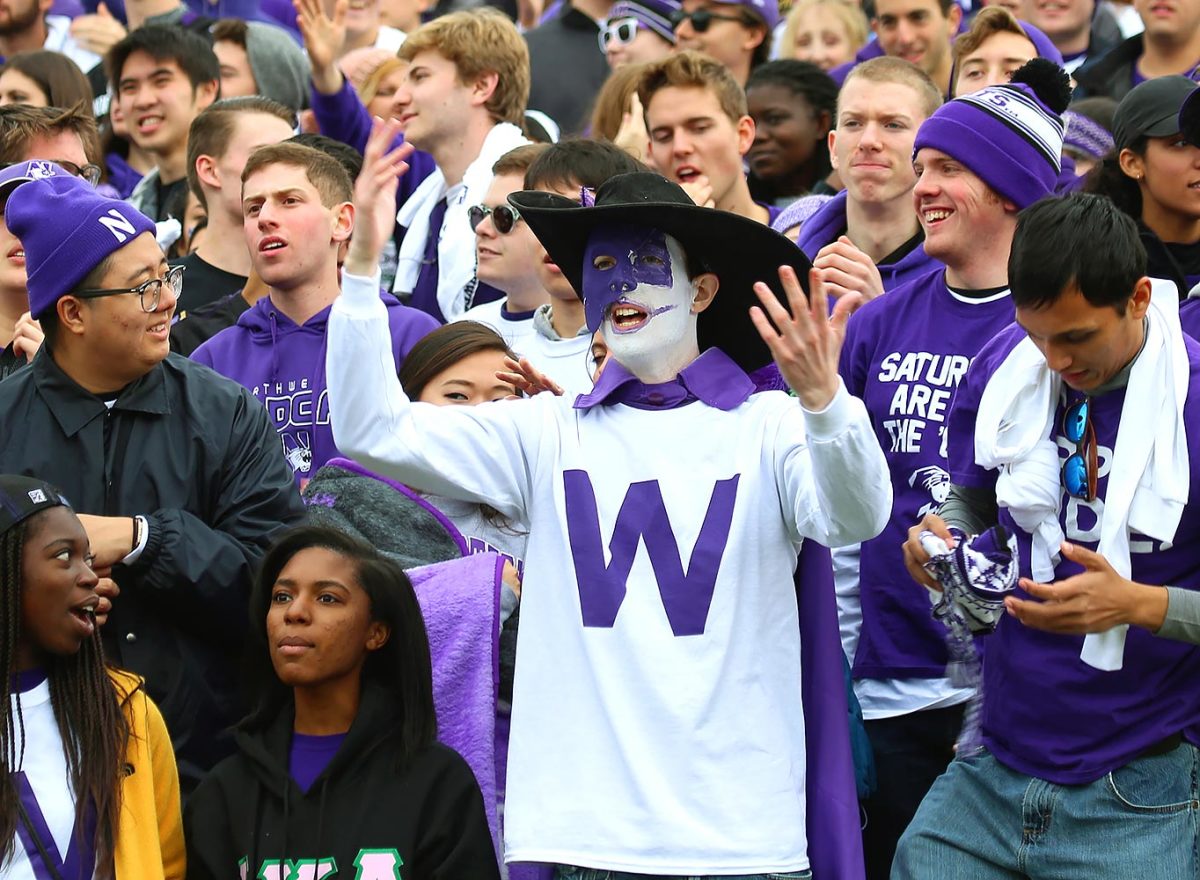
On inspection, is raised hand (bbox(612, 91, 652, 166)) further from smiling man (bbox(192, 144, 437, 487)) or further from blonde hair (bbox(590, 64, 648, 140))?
smiling man (bbox(192, 144, 437, 487))

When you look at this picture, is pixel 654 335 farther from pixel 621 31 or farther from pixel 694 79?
pixel 621 31

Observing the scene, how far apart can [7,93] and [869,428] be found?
6.11 metres

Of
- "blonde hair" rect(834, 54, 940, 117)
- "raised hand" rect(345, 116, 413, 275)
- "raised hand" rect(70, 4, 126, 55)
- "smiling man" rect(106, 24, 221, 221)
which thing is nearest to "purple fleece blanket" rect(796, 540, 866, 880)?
"raised hand" rect(345, 116, 413, 275)

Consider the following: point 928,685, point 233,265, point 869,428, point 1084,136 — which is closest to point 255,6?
point 233,265

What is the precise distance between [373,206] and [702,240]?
2.55 feet

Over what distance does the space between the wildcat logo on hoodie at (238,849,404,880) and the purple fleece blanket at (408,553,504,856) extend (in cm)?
46

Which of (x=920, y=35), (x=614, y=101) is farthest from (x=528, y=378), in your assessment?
(x=920, y=35)

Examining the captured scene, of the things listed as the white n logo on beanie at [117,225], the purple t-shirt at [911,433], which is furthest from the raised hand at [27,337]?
the purple t-shirt at [911,433]

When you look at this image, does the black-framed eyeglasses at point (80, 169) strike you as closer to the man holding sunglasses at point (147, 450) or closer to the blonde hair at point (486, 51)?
the blonde hair at point (486, 51)

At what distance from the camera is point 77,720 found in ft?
14.6

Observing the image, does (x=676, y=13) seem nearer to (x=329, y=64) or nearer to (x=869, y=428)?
(x=329, y=64)

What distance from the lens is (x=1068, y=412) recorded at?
4.38 metres

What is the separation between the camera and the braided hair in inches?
171

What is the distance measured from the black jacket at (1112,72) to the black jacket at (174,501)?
5.12 m
